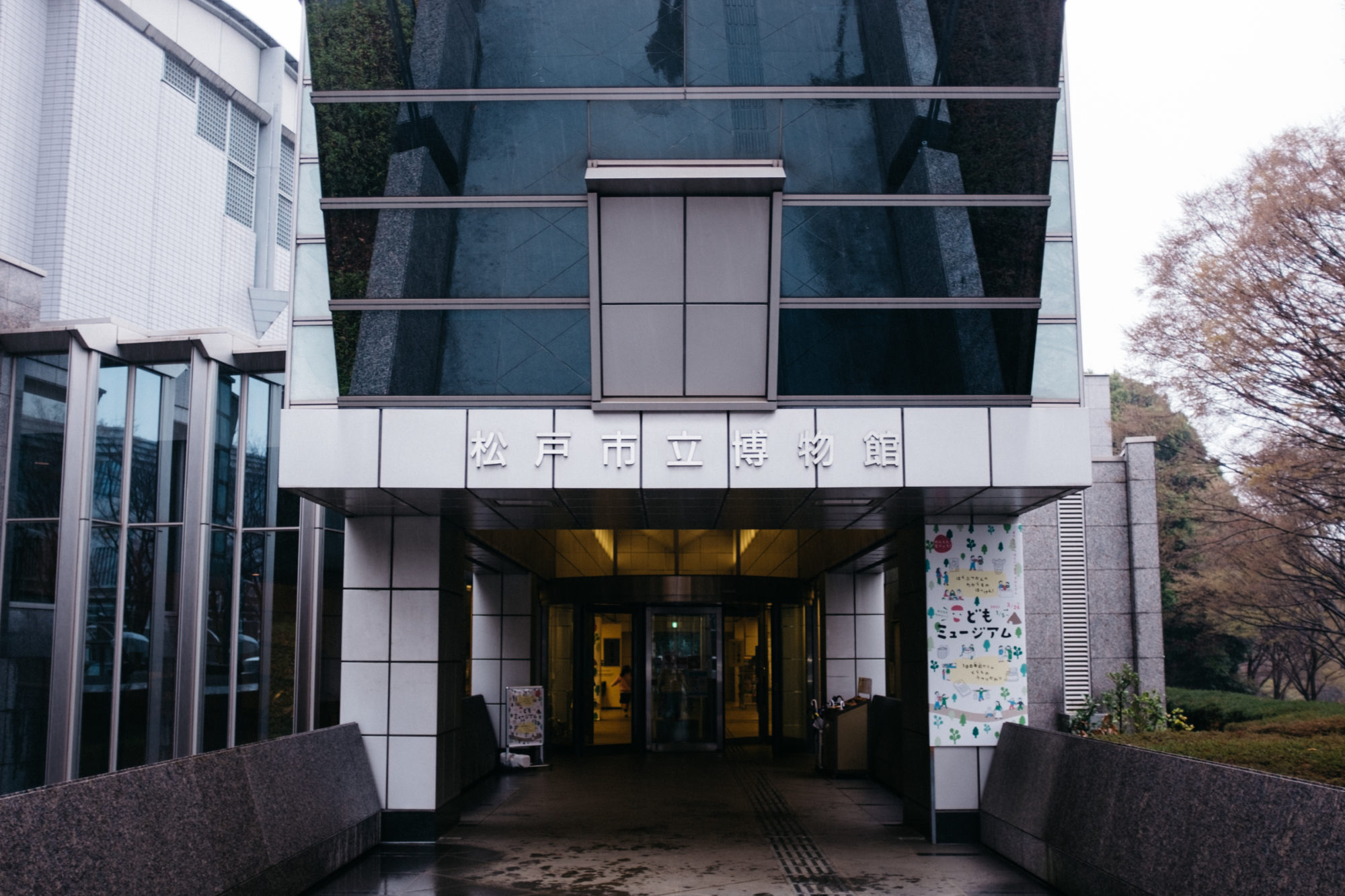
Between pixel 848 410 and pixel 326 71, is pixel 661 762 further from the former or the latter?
pixel 326 71

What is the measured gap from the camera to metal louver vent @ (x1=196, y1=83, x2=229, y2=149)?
2723 centimetres

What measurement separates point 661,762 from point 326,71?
1331 centimetres

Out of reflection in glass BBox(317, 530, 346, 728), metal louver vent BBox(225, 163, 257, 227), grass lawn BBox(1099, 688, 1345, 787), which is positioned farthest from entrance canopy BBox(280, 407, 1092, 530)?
metal louver vent BBox(225, 163, 257, 227)

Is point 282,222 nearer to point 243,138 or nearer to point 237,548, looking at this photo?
point 243,138

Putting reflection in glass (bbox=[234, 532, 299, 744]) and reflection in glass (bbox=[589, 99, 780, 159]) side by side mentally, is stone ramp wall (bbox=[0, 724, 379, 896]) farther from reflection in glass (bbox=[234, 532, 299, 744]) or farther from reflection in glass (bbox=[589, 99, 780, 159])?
reflection in glass (bbox=[589, 99, 780, 159])

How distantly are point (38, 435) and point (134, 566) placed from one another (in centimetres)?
240

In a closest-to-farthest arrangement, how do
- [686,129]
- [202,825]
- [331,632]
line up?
1. [202,825]
2. [686,129]
3. [331,632]

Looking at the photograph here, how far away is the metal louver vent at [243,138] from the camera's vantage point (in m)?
28.2

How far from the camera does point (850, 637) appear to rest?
20.6m

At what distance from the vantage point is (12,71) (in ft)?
75.4

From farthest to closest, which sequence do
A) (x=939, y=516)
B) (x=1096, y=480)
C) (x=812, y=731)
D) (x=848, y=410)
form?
(x=1096, y=480), (x=812, y=731), (x=939, y=516), (x=848, y=410)

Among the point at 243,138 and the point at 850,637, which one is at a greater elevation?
the point at 243,138

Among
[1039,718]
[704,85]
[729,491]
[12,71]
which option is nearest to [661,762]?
[1039,718]

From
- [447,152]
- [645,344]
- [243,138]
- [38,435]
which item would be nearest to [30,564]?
[38,435]
